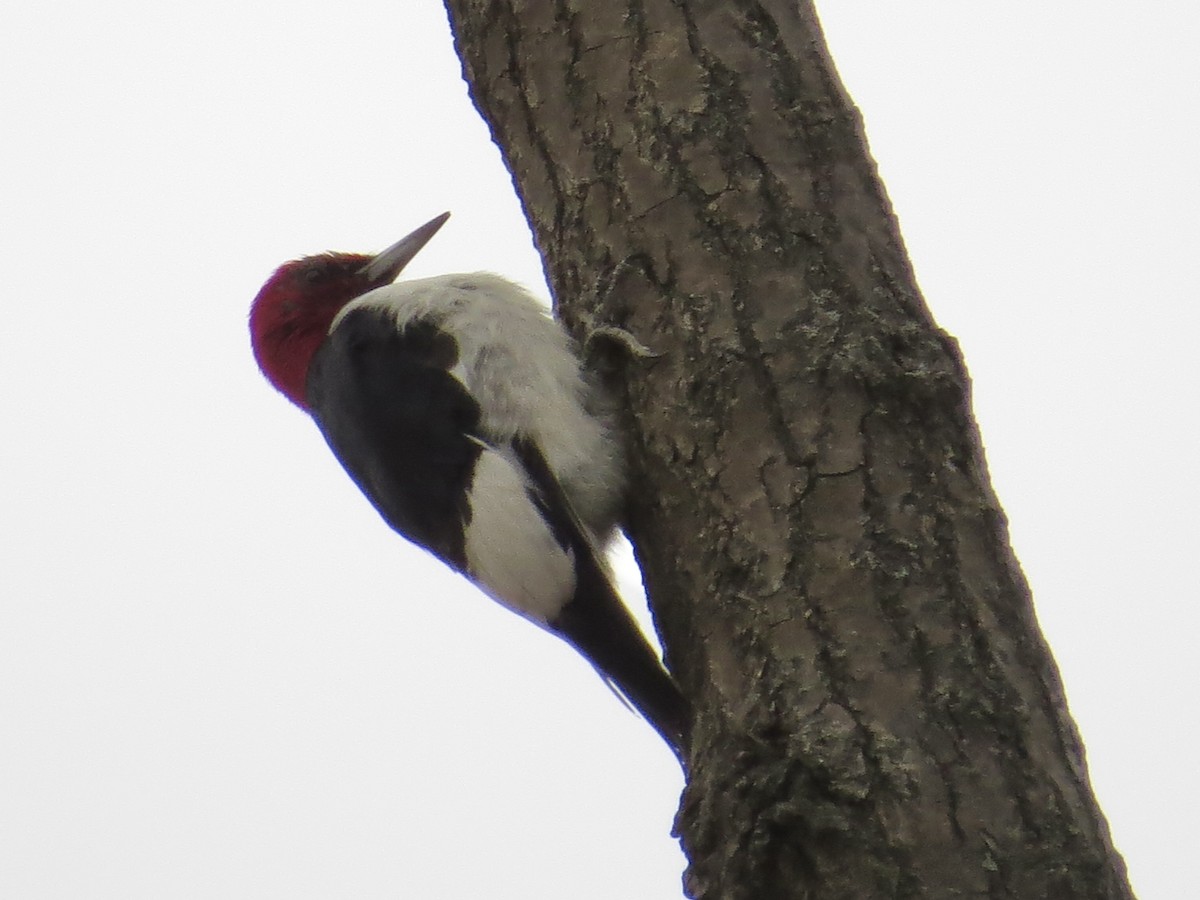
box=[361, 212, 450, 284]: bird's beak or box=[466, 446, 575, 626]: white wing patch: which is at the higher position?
box=[361, 212, 450, 284]: bird's beak

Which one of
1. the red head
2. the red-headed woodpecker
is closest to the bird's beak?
the red head

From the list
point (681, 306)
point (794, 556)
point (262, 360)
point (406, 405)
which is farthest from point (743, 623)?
point (262, 360)

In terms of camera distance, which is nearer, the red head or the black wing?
the black wing

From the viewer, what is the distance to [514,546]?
2.64 meters

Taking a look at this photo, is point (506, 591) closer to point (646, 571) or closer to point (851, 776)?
point (646, 571)

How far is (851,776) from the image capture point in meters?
1.61

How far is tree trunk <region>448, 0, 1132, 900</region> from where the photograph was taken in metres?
1.60

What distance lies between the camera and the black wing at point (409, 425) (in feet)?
8.97

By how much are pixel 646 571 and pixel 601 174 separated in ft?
2.18

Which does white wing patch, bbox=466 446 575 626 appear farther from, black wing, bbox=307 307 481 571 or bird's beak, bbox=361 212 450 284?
bird's beak, bbox=361 212 450 284

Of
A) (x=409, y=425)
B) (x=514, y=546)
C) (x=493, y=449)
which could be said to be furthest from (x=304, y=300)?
(x=514, y=546)

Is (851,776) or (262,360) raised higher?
(262,360)

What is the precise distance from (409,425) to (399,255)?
3.55 ft

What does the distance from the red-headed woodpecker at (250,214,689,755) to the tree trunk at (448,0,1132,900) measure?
0.19 m
